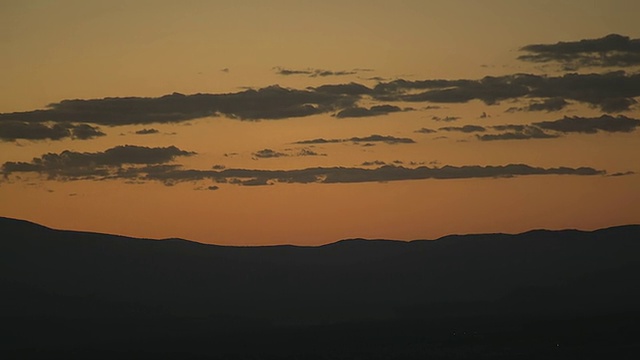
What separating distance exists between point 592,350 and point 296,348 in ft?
85.3

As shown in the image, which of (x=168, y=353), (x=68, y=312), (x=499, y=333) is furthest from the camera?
(x=68, y=312)

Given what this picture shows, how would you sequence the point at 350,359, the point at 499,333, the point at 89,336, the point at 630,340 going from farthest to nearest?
1. the point at 89,336
2. the point at 499,333
3. the point at 630,340
4. the point at 350,359

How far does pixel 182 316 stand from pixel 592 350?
396 feet

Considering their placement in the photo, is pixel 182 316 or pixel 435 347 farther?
pixel 182 316

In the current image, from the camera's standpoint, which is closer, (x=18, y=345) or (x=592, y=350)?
(x=592, y=350)

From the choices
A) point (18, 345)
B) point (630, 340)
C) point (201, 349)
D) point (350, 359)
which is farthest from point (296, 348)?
point (18, 345)

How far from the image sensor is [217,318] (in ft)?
636

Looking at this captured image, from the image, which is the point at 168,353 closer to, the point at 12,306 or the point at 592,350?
the point at 592,350

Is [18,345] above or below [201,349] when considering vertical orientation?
below

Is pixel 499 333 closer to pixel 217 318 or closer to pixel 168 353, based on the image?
pixel 168 353

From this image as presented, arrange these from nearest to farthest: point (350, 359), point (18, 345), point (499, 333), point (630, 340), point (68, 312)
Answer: point (350, 359) < point (630, 340) < point (499, 333) < point (18, 345) < point (68, 312)

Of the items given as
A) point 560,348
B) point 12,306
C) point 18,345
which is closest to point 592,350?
point 560,348

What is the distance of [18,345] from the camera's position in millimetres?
142500

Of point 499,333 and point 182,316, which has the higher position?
point 499,333
